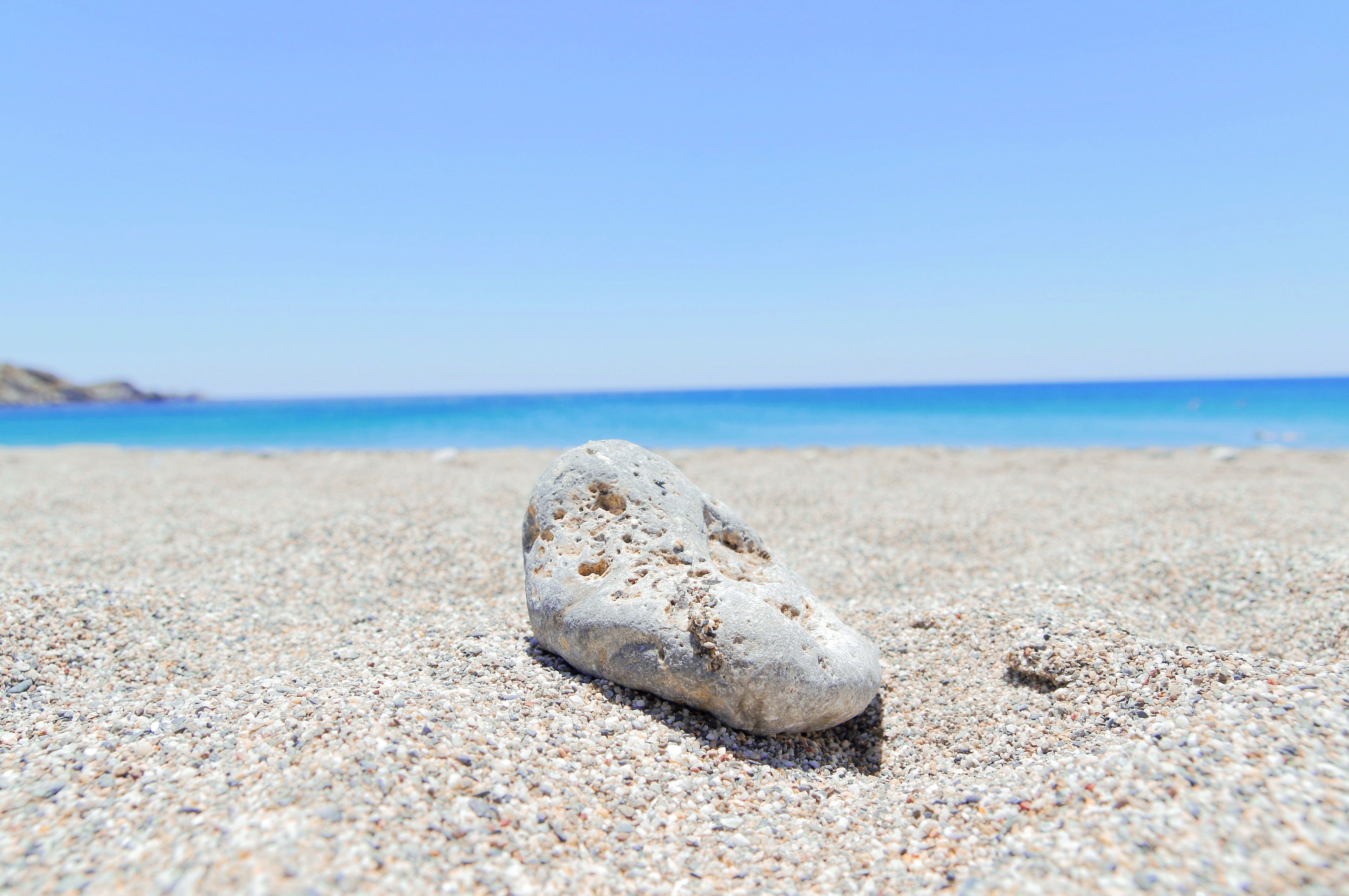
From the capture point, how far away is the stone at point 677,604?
3.88 m

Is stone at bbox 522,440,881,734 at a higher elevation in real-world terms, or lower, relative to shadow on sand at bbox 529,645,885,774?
higher

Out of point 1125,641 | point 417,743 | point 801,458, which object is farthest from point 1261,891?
point 801,458

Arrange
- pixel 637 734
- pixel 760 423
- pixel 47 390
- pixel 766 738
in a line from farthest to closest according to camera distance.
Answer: pixel 47 390, pixel 760 423, pixel 766 738, pixel 637 734

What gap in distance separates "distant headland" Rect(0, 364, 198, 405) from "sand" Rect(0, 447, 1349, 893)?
88869mm

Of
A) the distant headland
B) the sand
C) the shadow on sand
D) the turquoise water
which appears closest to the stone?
the shadow on sand

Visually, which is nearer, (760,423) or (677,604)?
(677,604)

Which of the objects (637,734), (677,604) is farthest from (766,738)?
(677,604)

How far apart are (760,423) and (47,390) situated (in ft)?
275

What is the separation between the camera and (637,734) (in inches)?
151

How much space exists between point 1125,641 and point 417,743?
4.42 metres

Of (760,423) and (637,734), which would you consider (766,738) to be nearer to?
(637,734)

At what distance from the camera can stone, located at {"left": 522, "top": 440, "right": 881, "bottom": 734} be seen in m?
3.88

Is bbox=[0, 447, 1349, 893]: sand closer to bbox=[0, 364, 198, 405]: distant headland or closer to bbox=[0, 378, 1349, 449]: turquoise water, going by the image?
bbox=[0, 378, 1349, 449]: turquoise water

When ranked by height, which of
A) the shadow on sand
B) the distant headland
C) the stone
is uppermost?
the distant headland
